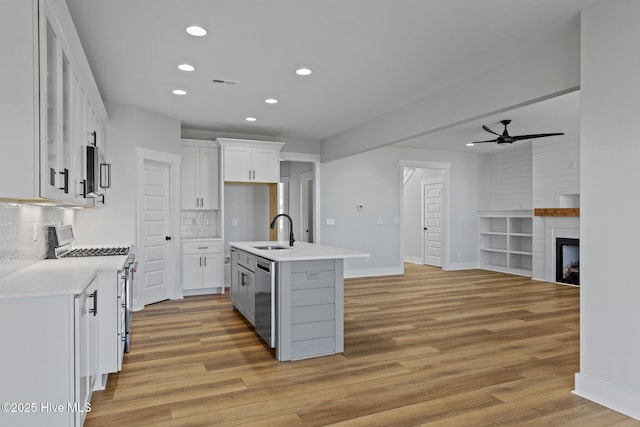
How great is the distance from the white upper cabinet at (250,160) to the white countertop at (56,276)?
328 centimetres

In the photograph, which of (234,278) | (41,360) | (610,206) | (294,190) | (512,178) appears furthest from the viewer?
(294,190)

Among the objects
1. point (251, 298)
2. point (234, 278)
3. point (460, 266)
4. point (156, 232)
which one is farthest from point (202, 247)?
point (460, 266)

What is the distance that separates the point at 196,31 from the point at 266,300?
2.32 metres

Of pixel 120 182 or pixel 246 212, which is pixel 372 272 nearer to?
pixel 246 212

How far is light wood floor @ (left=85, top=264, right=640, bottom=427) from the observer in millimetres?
2535

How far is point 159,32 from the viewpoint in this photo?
3.15 metres

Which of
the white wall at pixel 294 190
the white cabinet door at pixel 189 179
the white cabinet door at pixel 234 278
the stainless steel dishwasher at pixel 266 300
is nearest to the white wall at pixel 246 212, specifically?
the white cabinet door at pixel 189 179

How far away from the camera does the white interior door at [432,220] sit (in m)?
9.62

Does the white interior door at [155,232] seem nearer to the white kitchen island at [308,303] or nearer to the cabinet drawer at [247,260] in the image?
the cabinet drawer at [247,260]

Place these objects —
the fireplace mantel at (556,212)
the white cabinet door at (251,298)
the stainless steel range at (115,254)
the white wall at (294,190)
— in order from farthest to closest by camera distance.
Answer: the white wall at (294,190) < the fireplace mantel at (556,212) < the white cabinet door at (251,298) < the stainless steel range at (115,254)

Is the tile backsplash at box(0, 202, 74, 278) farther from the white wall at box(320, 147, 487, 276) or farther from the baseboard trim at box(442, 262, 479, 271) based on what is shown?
the baseboard trim at box(442, 262, 479, 271)

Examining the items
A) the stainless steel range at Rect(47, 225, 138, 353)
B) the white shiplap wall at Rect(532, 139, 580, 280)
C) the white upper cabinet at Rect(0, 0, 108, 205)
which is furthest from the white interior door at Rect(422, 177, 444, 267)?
the white upper cabinet at Rect(0, 0, 108, 205)

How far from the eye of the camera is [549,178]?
7543 mm

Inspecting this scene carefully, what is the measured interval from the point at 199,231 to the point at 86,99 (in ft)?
10.7
